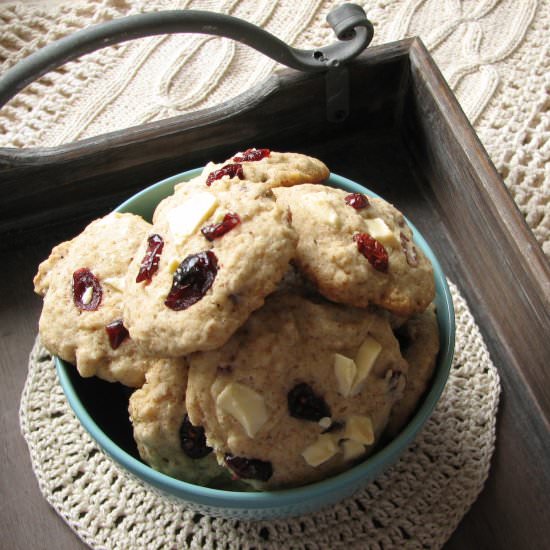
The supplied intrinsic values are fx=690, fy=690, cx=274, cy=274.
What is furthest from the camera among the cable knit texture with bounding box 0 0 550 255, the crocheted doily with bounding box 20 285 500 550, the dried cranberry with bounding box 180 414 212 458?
the cable knit texture with bounding box 0 0 550 255

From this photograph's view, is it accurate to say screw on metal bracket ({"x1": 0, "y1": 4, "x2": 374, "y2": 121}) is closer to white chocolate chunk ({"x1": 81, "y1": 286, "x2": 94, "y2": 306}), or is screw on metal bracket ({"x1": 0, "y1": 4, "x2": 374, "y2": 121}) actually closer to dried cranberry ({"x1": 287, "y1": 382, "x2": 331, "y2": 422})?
white chocolate chunk ({"x1": 81, "y1": 286, "x2": 94, "y2": 306})

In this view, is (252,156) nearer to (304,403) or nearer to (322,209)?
(322,209)

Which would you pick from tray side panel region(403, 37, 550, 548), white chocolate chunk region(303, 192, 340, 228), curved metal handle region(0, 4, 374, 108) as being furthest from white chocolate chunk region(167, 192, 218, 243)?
tray side panel region(403, 37, 550, 548)

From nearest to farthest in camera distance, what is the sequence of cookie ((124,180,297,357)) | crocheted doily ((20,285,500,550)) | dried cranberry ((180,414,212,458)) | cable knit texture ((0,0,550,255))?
cookie ((124,180,297,357)), dried cranberry ((180,414,212,458)), crocheted doily ((20,285,500,550)), cable knit texture ((0,0,550,255))

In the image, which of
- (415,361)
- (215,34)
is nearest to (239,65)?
(215,34)

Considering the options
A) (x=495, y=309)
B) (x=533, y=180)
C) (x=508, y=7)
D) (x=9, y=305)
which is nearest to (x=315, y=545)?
(x=495, y=309)

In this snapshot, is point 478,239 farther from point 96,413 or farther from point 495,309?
point 96,413

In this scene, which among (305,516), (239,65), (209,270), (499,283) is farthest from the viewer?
(239,65)
